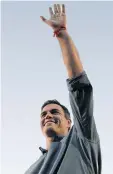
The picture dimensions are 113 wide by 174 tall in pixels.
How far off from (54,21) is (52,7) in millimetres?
222

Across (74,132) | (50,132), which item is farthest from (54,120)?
(74,132)

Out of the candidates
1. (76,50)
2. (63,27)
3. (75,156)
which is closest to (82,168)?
(75,156)

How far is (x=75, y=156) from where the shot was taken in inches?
187

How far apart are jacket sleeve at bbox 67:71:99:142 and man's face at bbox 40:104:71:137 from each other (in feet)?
1.59

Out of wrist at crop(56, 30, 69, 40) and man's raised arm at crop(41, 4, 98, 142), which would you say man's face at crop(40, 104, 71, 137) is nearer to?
man's raised arm at crop(41, 4, 98, 142)

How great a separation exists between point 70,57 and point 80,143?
3.40 feet

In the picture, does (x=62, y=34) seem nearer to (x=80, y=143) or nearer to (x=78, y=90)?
(x=78, y=90)

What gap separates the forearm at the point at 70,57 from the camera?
4.71 meters

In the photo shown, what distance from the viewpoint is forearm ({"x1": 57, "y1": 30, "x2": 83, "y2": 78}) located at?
4.71m

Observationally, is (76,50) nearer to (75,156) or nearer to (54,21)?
(54,21)

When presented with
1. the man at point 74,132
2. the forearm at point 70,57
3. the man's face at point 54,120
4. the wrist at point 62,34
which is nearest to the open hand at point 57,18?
the man at point 74,132

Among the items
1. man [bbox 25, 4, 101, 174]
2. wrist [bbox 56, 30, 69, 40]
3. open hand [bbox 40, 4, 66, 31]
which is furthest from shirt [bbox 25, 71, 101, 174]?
open hand [bbox 40, 4, 66, 31]

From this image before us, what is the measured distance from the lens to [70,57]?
15.5 ft

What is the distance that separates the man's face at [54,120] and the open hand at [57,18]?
1107mm
